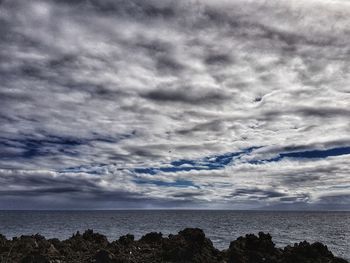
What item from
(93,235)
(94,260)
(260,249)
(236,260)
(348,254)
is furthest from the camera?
(348,254)

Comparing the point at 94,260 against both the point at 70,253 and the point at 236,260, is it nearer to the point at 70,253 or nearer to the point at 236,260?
the point at 70,253

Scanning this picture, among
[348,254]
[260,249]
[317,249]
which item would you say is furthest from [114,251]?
[348,254]

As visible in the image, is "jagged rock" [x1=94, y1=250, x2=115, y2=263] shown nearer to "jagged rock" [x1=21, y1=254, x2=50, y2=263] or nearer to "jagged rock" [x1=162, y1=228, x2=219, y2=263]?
Answer: "jagged rock" [x1=21, y1=254, x2=50, y2=263]

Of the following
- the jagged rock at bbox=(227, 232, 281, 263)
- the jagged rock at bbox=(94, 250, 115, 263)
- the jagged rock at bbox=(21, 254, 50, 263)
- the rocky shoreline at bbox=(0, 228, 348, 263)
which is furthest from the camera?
the jagged rock at bbox=(227, 232, 281, 263)

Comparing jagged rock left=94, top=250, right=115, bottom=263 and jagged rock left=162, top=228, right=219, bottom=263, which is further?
jagged rock left=162, top=228, right=219, bottom=263

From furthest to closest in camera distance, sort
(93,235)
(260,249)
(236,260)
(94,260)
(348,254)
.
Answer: (348,254) → (93,235) → (260,249) → (236,260) → (94,260)

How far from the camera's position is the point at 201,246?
104 ft

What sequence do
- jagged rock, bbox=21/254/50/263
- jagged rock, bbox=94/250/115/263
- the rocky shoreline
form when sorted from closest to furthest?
jagged rock, bbox=21/254/50/263 → jagged rock, bbox=94/250/115/263 → the rocky shoreline

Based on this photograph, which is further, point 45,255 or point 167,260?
point 167,260

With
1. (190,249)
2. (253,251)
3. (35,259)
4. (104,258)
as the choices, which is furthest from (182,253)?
(35,259)

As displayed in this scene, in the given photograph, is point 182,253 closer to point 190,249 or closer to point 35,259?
point 190,249

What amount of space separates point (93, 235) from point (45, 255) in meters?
12.7

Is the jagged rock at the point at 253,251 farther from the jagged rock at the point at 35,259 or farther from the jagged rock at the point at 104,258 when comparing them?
the jagged rock at the point at 35,259

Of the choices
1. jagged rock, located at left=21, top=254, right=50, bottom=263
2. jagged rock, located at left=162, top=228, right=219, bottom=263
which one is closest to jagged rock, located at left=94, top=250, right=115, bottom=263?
jagged rock, located at left=21, top=254, right=50, bottom=263
